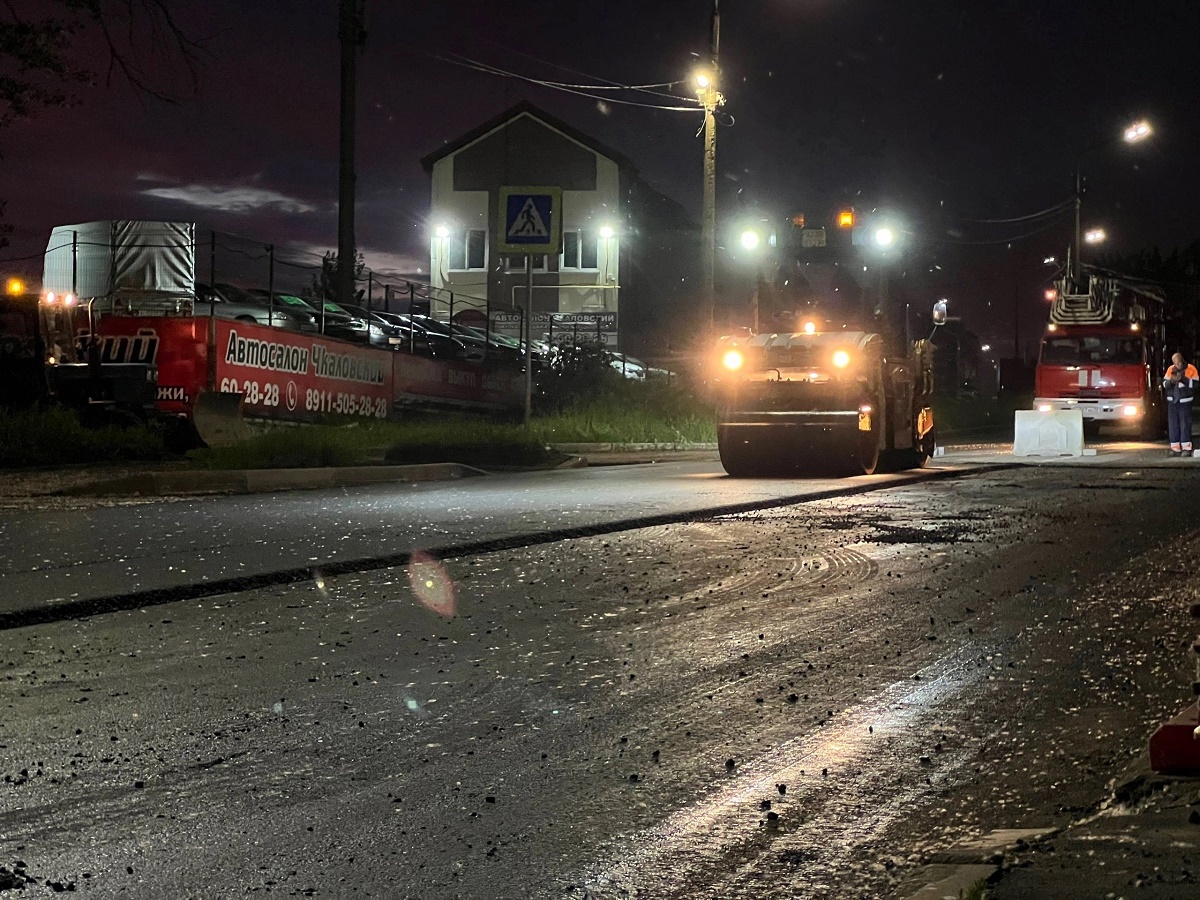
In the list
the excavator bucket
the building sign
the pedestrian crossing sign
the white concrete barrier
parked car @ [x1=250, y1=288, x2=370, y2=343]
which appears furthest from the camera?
the building sign

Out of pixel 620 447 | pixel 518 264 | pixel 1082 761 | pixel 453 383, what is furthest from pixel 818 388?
pixel 518 264

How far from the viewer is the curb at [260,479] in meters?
17.2

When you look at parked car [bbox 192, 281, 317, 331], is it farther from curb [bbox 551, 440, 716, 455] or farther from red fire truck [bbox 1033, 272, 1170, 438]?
red fire truck [bbox 1033, 272, 1170, 438]

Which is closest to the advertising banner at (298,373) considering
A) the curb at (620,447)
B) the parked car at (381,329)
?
the parked car at (381,329)

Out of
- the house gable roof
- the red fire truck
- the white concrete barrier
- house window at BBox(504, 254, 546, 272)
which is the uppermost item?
the house gable roof

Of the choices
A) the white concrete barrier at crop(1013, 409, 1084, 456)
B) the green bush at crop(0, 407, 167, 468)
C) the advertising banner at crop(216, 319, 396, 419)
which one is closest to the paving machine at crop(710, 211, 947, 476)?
the white concrete barrier at crop(1013, 409, 1084, 456)

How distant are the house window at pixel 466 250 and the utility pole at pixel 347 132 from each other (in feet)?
85.3

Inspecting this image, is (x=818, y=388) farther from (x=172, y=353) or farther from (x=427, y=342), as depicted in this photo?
(x=427, y=342)

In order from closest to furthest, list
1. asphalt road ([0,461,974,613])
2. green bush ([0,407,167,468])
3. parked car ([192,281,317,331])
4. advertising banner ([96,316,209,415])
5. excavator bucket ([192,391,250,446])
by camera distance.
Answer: asphalt road ([0,461,974,613]), green bush ([0,407,167,468]), excavator bucket ([192,391,250,446]), advertising banner ([96,316,209,415]), parked car ([192,281,317,331])

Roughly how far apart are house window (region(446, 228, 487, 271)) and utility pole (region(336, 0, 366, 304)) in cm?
2601

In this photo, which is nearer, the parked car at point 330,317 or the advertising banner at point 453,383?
the parked car at point 330,317

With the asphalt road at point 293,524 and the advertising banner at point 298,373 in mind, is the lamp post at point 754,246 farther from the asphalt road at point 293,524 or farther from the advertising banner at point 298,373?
the advertising banner at point 298,373

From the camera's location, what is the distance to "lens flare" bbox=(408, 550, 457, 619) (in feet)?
30.3

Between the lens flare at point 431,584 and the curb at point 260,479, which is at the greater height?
the curb at point 260,479
